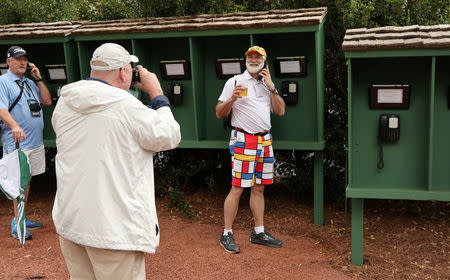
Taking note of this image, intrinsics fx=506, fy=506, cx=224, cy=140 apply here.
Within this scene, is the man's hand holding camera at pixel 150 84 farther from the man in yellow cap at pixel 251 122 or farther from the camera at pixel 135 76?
the man in yellow cap at pixel 251 122

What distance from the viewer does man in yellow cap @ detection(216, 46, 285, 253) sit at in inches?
209

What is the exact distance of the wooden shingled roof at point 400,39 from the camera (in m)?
4.41

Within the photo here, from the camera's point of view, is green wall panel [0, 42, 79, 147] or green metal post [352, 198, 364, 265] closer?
green metal post [352, 198, 364, 265]

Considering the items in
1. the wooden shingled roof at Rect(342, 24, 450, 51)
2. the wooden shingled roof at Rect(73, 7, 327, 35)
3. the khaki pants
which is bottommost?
the khaki pants

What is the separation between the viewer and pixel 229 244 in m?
5.44

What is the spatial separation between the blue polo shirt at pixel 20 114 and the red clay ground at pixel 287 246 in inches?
43.9

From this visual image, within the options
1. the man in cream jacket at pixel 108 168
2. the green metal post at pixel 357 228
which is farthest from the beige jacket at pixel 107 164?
the green metal post at pixel 357 228

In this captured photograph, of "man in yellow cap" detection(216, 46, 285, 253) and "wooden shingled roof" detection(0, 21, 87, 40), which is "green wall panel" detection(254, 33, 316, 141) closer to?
"man in yellow cap" detection(216, 46, 285, 253)

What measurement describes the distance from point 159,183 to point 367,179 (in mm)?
3204

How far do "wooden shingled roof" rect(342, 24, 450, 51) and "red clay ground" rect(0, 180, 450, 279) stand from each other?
2.15 m

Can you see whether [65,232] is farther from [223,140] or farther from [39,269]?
A: [223,140]

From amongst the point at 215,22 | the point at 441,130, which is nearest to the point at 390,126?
the point at 441,130

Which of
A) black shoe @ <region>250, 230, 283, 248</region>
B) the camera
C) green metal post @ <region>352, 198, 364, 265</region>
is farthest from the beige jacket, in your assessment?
black shoe @ <region>250, 230, 283, 248</region>

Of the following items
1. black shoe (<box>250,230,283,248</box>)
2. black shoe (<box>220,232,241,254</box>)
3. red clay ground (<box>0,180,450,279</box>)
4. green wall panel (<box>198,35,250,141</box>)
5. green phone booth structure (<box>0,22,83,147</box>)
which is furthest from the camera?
green phone booth structure (<box>0,22,83,147</box>)
